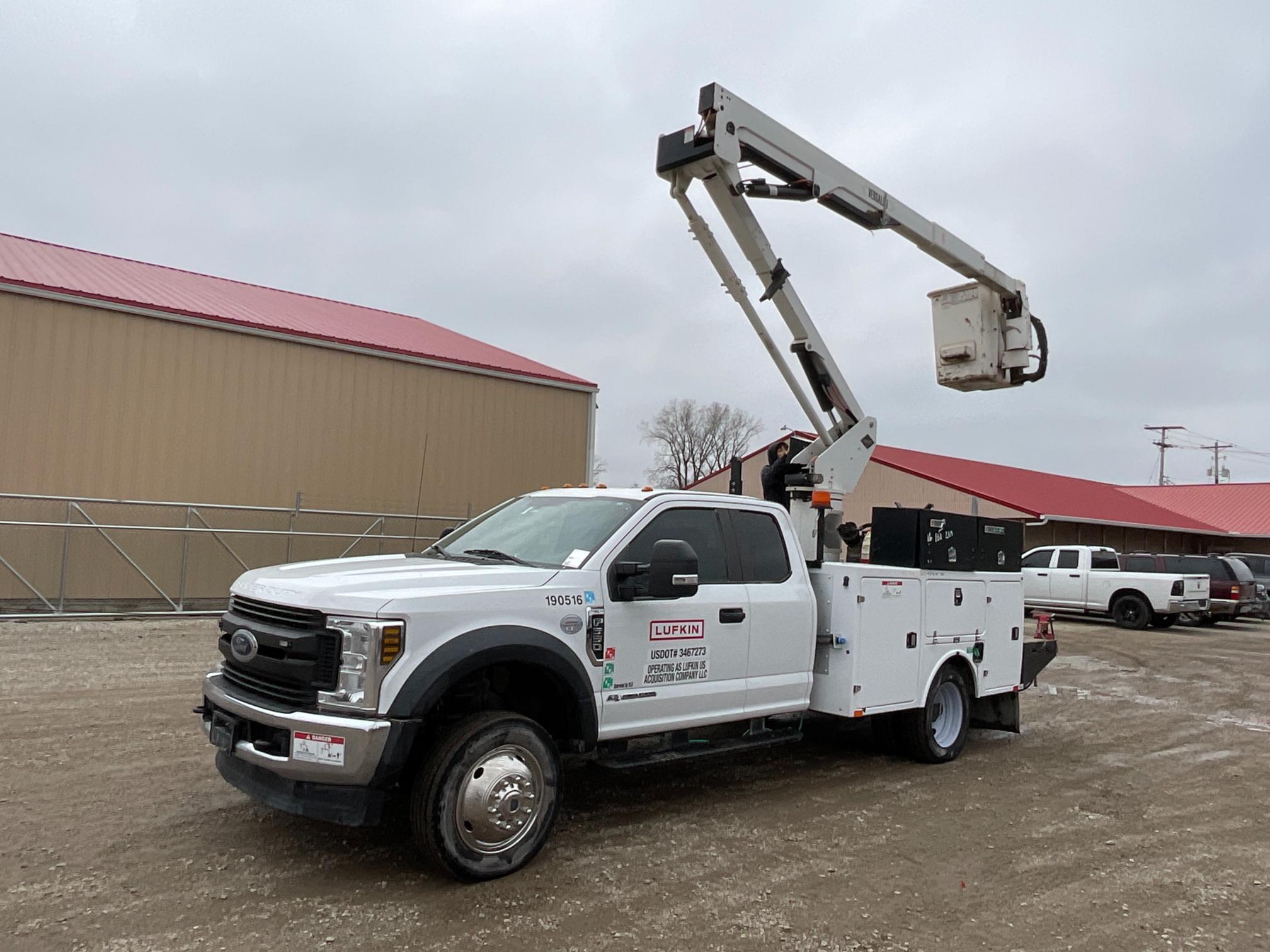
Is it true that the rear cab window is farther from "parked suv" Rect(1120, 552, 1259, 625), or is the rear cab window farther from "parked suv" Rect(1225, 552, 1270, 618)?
"parked suv" Rect(1225, 552, 1270, 618)

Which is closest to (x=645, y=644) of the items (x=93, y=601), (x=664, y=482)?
(x=93, y=601)

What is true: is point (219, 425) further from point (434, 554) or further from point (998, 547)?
point (998, 547)

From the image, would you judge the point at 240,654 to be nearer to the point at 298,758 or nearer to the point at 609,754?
the point at 298,758

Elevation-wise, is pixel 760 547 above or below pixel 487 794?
above

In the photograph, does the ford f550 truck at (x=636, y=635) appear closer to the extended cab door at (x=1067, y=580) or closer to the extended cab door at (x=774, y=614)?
the extended cab door at (x=774, y=614)

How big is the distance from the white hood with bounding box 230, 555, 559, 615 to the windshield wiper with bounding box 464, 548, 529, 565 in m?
0.09

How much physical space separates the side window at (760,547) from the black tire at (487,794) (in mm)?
1917

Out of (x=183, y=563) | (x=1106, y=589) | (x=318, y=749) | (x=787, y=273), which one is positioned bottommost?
(x=318, y=749)

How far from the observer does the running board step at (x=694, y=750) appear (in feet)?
17.1

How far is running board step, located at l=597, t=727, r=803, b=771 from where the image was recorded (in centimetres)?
521

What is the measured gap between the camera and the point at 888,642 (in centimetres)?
675

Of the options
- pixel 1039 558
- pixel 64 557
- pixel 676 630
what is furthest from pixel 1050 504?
pixel 676 630

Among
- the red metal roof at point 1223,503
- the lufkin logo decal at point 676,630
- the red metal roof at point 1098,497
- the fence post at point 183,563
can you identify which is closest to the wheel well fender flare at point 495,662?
the lufkin logo decal at point 676,630

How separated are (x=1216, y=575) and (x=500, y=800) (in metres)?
22.6
